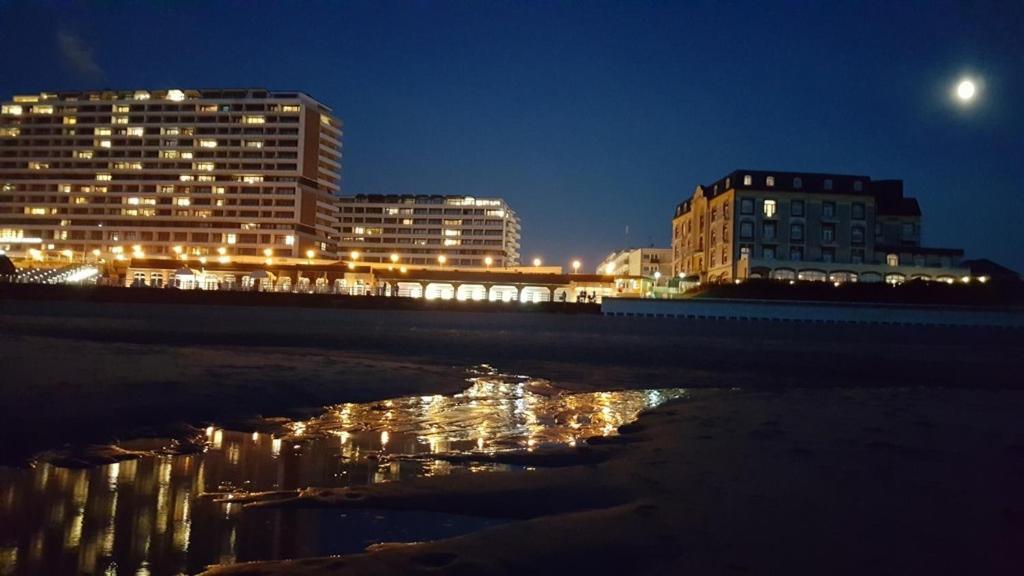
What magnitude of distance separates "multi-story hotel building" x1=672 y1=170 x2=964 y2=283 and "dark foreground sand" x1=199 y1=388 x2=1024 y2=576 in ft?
268

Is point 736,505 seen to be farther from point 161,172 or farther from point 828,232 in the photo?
point 161,172

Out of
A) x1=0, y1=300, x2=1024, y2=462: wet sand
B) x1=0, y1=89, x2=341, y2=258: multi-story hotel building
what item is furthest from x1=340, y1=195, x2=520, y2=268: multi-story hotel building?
x1=0, y1=300, x2=1024, y2=462: wet sand

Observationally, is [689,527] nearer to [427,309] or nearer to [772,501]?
[772,501]

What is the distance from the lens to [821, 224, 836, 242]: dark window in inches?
3553

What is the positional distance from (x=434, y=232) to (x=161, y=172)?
225ft

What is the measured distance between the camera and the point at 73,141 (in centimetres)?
15262

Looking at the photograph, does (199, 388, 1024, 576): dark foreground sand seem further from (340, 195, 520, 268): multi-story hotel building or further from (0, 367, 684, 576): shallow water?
(340, 195, 520, 268): multi-story hotel building

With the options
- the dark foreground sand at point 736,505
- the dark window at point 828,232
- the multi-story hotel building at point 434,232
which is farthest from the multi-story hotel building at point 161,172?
the dark foreground sand at point 736,505

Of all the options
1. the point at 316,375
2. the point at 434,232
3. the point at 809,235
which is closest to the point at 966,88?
the point at 316,375

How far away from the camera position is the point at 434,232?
651 feet

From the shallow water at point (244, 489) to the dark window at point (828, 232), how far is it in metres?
87.6

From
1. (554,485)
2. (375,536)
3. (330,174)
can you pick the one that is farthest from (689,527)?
(330,174)

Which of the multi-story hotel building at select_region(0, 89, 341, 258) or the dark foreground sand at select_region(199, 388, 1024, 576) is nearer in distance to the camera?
the dark foreground sand at select_region(199, 388, 1024, 576)

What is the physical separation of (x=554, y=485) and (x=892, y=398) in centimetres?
936
